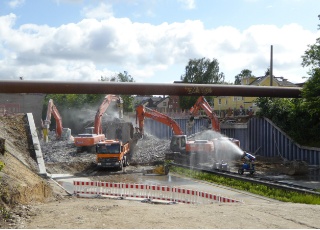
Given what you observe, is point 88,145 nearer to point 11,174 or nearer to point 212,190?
point 212,190

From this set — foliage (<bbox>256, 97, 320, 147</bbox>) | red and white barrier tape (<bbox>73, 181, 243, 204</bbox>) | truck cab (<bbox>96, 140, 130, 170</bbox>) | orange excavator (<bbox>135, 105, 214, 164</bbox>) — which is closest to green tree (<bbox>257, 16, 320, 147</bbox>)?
foliage (<bbox>256, 97, 320, 147</bbox>)

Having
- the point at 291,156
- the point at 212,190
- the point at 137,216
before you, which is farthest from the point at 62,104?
the point at 137,216

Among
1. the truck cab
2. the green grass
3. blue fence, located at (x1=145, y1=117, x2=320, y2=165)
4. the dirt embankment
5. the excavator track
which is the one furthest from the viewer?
blue fence, located at (x1=145, y1=117, x2=320, y2=165)

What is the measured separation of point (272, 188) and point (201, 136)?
1636cm

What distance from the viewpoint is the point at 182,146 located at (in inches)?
1286

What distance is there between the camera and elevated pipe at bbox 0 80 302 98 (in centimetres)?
2397

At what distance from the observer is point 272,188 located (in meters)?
20.8

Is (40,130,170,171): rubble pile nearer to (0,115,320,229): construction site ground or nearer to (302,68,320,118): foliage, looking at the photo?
(302,68,320,118): foliage

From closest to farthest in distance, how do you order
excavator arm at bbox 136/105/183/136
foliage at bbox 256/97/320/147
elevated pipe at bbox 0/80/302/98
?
elevated pipe at bbox 0/80/302/98, excavator arm at bbox 136/105/183/136, foliage at bbox 256/97/320/147

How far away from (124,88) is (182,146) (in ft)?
28.1

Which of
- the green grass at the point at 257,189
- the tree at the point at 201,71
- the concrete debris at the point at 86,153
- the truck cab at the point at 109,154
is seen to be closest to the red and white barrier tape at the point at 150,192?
the green grass at the point at 257,189

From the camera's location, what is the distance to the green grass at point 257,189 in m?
17.4

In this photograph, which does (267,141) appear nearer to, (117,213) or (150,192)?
(150,192)

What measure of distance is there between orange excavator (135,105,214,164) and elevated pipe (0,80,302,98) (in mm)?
4305
